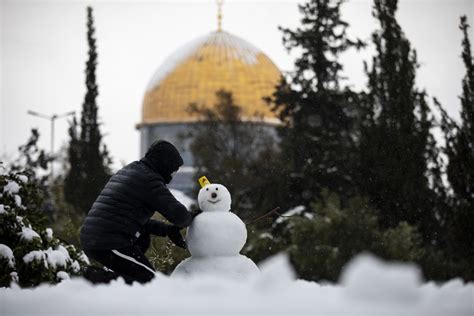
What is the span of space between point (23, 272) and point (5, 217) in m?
0.55

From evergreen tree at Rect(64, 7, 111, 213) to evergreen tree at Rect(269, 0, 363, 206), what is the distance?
5344 mm

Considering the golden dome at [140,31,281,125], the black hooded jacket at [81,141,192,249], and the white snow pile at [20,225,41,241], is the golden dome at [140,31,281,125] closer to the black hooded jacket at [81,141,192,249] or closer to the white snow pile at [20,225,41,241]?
the white snow pile at [20,225,41,241]

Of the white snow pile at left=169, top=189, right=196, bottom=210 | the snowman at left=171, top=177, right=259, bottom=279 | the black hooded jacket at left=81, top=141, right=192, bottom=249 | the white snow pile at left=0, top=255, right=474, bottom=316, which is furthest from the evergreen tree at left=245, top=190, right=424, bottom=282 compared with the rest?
the white snow pile at left=0, top=255, right=474, bottom=316

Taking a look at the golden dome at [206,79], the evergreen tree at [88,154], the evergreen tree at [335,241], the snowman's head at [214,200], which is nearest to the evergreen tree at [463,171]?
the evergreen tree at [335,241]

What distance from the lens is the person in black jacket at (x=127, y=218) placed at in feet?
15.8

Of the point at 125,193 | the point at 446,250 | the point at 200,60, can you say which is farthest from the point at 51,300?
the point at 200,60

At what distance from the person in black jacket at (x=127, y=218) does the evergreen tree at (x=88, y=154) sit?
17.3 metres

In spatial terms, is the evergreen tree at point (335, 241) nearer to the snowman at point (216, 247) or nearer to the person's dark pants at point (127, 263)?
the snowman at point (216, 247)

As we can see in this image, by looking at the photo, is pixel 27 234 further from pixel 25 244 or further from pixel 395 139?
pixel 395 139

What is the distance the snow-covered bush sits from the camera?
742cm

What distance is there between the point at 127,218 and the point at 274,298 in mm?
2501

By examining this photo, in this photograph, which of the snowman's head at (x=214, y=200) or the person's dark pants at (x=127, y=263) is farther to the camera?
the snowman's head at (x=214, y=200)

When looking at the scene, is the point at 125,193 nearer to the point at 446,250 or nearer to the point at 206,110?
the point at 446,250

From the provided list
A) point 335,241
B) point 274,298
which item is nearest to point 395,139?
point 335,241
